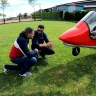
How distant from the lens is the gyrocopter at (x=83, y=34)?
6.42 meters

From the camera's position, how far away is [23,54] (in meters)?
5.95

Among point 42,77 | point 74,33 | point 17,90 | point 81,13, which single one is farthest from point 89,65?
point 81,13

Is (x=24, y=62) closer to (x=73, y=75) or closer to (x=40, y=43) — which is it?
(x=73, y=75)

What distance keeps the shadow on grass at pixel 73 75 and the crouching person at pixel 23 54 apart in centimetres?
47

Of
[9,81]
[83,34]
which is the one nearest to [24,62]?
[9,81]

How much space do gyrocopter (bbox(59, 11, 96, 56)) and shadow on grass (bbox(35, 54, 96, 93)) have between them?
718 mm

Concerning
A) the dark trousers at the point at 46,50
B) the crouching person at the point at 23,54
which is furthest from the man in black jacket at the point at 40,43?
the crouching person at the point at 23,54

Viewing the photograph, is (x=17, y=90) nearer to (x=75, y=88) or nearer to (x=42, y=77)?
(x=42, y=77)

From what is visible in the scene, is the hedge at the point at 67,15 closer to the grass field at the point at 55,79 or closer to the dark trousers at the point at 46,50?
the dark trousers at the point at 46,50

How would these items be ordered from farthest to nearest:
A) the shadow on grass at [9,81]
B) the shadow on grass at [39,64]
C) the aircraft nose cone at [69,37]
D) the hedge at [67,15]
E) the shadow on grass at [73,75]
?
the hedge at [67,15] < the shadow on grass at [39,64] < the aircraft nose cone at [69,37] < the shadow on grass at [73,75] < the shadow on grass at [9,81]

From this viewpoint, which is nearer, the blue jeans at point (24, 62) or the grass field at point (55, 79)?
the grass field at point (55, 79)

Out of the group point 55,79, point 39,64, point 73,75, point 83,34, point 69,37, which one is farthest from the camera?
point 39,64

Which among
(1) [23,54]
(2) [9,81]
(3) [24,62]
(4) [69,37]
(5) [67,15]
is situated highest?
(5) [67,15]

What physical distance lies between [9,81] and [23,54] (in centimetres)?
82
